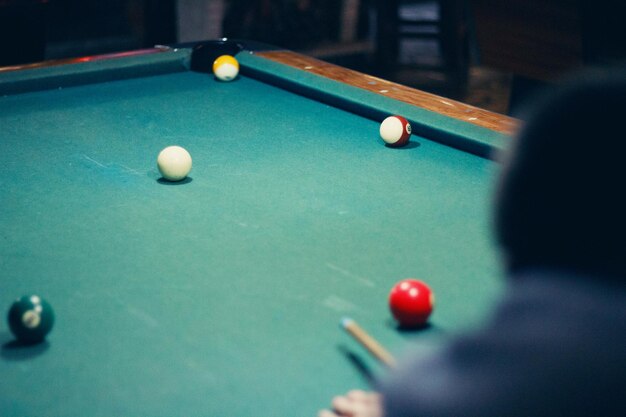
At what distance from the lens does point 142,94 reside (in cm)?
370

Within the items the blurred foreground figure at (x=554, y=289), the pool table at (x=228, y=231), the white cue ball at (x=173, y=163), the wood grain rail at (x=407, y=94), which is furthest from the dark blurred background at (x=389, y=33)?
the blurred foreground figure at (x=554, y=289)

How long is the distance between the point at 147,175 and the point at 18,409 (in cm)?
133

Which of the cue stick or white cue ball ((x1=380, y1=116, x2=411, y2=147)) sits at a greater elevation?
white cue ball ((x1=380, y1=116, x2=411, y2=147))

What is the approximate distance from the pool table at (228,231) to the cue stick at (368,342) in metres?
0.03

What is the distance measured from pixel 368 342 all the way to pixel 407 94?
6.26 feet

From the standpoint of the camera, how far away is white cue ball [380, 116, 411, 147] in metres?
2.89

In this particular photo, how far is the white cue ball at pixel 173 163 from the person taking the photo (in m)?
2.63

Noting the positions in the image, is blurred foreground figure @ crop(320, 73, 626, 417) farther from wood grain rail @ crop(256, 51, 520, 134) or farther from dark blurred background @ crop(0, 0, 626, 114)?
dark blurred background @ crop(0, 0, 626, 114)

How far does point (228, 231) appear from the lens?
2314 millimetres

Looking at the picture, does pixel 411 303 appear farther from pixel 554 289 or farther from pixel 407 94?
pixel 407 94

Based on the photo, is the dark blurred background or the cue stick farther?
the dark blurred background

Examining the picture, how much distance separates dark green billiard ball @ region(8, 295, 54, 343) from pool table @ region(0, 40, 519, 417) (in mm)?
34

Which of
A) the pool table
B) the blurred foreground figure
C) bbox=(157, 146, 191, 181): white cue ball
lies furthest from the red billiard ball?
bbox=(157, 146, 191, 181): white cue ball

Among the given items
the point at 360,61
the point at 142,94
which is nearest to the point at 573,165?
the point at 142,94
